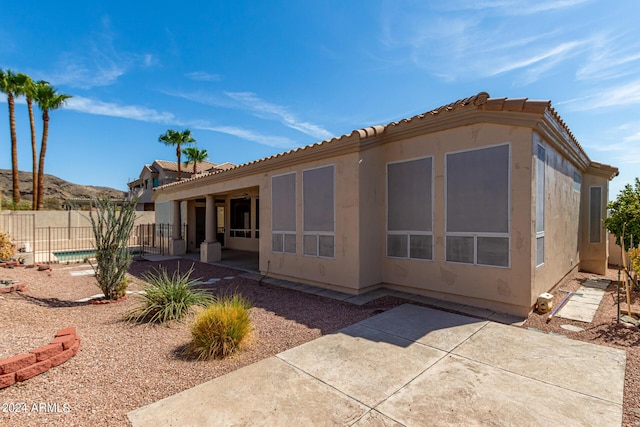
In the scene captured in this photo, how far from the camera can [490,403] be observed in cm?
297

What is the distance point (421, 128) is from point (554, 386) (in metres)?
5.29

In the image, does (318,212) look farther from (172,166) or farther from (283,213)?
(172,166)

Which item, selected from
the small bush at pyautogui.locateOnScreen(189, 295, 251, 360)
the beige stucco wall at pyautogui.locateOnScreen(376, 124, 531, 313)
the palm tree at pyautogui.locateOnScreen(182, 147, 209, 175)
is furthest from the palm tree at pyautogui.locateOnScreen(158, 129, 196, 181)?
the small bush at pyautogui.locateOnScreen(189, 295, 251, 360)

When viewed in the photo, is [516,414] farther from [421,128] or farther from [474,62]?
[474,62]

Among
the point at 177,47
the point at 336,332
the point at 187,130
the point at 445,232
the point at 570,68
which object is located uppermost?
the point at 187,130

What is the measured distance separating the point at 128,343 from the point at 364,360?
3540 mm

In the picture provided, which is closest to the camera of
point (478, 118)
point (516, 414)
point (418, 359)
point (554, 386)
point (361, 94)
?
point (516, 414)

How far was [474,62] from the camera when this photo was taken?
736cm

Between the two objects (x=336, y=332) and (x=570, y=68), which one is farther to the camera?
(x=570, y=68)

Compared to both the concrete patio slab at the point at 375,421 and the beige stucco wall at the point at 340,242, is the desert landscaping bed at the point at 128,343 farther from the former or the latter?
the concrete patio slab at the point at 375,421

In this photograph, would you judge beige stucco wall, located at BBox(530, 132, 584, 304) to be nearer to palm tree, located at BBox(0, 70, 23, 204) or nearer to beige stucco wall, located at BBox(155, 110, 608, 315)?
beige stucco wall, located at BBox(155, 110, 608, 315)

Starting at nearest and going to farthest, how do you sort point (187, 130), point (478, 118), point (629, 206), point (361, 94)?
1. point (478, 118)
2. point (629, 206)
3. point (361, 94)
4. point (187, 130)

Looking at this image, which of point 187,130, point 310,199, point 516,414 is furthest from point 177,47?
point 187,130

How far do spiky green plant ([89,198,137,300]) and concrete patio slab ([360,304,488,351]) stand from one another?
5698 mm
